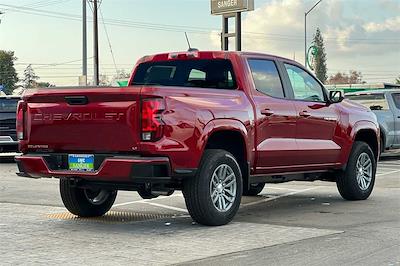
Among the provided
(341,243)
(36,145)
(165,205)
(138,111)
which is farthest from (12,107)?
(341,243)

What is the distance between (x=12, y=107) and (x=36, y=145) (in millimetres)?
10844

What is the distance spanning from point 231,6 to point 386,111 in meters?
9.94

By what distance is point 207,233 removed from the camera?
702 cm

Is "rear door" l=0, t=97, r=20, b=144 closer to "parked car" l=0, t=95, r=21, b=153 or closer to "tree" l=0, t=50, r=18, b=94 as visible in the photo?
"parked car" l=0, t=95, r=21, b=153

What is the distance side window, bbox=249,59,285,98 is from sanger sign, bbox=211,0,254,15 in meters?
16.2

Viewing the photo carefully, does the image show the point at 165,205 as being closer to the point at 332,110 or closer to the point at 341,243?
the point at 332,110

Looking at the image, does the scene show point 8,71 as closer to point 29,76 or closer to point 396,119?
point 29,76

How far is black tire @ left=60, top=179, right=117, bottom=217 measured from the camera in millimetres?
8181

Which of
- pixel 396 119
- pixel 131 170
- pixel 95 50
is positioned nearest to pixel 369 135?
pixel 131 170

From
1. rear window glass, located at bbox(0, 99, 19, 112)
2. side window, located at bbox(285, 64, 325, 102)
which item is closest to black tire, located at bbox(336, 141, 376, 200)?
side window, located at bbox(285, 64, 325, 102)

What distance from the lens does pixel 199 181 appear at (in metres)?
7.10

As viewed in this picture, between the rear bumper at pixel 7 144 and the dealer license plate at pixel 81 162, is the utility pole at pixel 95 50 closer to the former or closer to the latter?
the rear bumper at pixel 7 144

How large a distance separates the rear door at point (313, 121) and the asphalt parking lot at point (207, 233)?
0.77 m

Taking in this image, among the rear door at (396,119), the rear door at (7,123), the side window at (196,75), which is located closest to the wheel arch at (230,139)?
the side window at (196,75)
